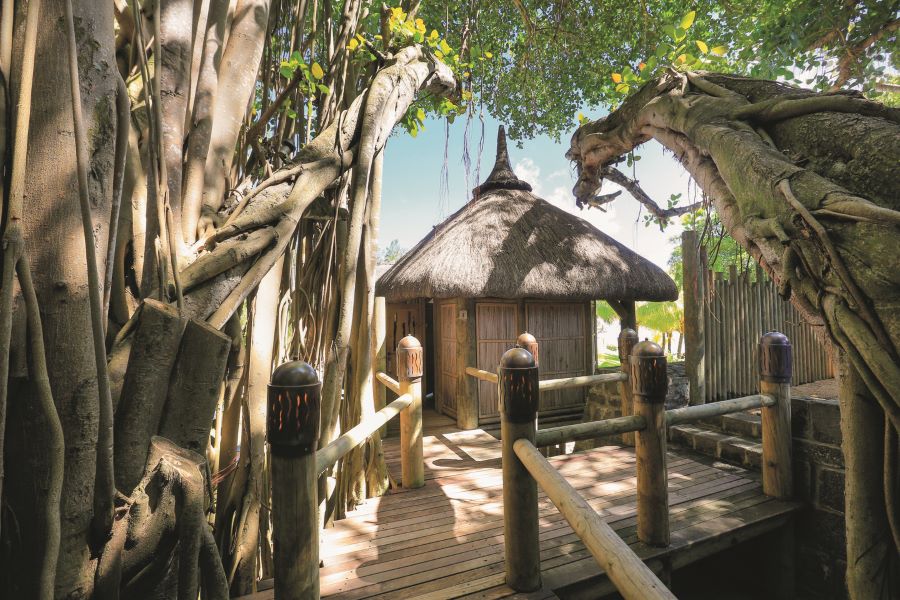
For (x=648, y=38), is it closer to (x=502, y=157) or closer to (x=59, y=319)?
(x=502, y=157)

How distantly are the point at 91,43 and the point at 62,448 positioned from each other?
32.1 inches

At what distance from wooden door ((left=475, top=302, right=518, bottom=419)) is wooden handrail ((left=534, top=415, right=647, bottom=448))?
12.3 feet

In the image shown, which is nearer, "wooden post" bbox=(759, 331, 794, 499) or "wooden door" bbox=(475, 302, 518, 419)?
"wooden post" bbox=(759, 331, 794, 499)

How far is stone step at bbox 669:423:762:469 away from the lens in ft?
10.6

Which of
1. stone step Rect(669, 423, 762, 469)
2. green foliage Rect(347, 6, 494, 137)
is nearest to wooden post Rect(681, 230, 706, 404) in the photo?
stone step Rect(669, 423, 762, 469)

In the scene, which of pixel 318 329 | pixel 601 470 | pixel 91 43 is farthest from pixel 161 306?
pixel 601 470

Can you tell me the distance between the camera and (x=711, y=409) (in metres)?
2.49

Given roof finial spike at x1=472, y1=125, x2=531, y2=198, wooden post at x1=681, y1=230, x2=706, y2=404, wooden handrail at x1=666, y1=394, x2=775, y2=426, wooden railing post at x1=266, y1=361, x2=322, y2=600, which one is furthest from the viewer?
roof finial spike at x1=472, y1=125, x2=531, y2=198

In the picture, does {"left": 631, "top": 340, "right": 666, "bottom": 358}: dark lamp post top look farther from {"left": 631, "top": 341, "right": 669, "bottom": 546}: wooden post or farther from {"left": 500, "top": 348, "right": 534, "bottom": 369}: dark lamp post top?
{"left": 500, "top": 348, "right": 534, "bottom": 369}: dark lamp post top

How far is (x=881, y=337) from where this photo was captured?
1224 millimetres

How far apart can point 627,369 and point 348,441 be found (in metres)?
2.86

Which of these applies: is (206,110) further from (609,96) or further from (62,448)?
(609,96)

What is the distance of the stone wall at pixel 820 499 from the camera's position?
2578 mm

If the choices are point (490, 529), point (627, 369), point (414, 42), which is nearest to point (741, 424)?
point (627, 369)
